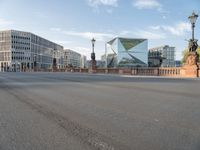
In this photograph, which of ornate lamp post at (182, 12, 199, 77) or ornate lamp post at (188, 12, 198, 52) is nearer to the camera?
ornate lamp post at (188, 12, 198, 52)

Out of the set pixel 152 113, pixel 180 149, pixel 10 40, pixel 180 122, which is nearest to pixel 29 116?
pixel 152 113

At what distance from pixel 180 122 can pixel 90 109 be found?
2951 mm

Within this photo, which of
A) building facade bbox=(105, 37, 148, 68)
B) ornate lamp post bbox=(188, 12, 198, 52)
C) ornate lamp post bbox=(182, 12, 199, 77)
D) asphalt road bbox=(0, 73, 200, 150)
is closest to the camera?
asphalt road bbox=(0, 73, 200, 150)

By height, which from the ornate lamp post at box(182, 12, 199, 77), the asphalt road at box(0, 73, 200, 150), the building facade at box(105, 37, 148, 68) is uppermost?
the building facade at box(105, 37, 148, 68)

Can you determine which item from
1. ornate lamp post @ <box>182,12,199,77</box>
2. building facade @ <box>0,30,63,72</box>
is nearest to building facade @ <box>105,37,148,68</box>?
building facade @ <box>0,30,63,72</box>

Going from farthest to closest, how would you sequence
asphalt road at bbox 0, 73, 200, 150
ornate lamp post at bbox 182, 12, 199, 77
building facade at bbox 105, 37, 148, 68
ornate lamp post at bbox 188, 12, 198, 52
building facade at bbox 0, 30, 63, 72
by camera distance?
1. building facade at bbox 105, 37, 148, 68
2. building facade at bbox 0, 30, 63, 72
3. ornate lamp post at bbox 182, 12, 199, 77
4. ornate lamp post at bbox 188, 12, 198, 52
5. asphalt road at bbox 0, 73, 200, 150

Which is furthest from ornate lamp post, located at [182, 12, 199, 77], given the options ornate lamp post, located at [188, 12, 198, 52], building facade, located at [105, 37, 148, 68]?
building facade, located at [105, 37, 148, 68]

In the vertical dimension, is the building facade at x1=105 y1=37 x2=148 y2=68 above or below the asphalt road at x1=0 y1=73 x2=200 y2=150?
above

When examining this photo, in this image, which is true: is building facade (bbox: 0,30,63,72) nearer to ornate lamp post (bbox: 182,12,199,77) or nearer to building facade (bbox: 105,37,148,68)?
building facade (bbox: 105,37,148,68)

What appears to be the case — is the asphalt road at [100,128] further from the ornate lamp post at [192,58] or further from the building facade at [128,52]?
the building facade at [128,52]

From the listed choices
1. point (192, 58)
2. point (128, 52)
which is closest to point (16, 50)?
point (128, 52)

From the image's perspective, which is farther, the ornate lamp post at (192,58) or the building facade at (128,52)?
the building facade at (128,52)

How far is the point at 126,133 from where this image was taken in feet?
18.6

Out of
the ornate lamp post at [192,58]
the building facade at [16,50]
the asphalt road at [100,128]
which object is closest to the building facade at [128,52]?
the building facade at [16,50]
